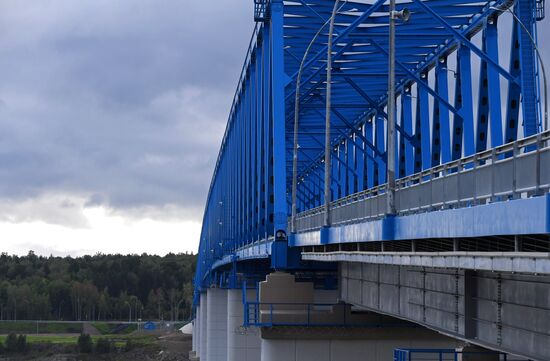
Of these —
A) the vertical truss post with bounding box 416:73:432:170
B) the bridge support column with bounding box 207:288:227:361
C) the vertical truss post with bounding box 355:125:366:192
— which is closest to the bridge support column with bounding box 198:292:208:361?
the bridge support column with bounding box 207:288:227:361

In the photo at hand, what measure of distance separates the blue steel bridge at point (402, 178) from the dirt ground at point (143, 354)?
77.5 metres

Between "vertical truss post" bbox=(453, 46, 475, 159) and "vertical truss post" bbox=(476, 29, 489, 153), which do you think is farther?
"vertical truss post" bbox=(453, 46, 475, 159)

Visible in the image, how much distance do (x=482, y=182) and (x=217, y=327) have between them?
78181 millimetres

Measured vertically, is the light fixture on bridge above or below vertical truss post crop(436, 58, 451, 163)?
below

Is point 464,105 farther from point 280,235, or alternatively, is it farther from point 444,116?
point 280,235

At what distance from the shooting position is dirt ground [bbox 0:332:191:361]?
176375mm

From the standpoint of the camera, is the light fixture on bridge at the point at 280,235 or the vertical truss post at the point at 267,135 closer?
the light fixture on bridge at the point at 280,235

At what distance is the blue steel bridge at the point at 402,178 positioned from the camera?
18484 millimetres

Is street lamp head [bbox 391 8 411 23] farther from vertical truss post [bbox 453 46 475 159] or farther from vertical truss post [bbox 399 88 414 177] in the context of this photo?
vertical truss post [bbox 399 88 414 177]

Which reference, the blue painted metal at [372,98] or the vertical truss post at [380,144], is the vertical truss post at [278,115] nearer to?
the blue painted metal at [372,98]

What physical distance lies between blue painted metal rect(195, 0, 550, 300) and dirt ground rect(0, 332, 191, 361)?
94411 millimetres

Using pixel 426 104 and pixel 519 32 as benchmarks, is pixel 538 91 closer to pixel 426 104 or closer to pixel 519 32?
pixel 519 32

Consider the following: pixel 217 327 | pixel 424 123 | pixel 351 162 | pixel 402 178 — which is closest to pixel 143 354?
pixel 217 327

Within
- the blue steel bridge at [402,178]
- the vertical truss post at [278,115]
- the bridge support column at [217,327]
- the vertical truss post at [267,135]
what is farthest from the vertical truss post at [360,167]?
the vertical truss post at [278,115]
